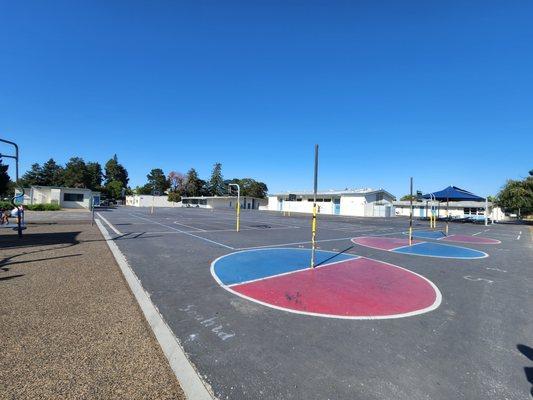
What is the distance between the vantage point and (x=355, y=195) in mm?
51156

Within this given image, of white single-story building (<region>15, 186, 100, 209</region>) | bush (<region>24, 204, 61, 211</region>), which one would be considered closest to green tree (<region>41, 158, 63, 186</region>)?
white single-story building (<region>15, 186, 100, 209</region>)

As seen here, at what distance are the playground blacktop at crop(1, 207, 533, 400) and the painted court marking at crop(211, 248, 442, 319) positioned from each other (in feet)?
0.12

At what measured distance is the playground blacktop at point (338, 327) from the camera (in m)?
3.29

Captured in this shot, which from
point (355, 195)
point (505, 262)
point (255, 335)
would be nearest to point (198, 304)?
point (255, 335)

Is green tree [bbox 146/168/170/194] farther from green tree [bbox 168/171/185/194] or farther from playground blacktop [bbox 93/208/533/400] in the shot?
playground blacktop [bbox 93/208/533/400]

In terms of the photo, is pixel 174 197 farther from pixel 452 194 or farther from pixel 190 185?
pixel 452 194

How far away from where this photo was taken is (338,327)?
187 inches

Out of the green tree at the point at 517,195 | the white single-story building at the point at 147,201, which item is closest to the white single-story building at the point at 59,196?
the white single-story building at the point at 147,201

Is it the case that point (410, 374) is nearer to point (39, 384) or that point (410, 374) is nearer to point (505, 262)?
point (39, 384)

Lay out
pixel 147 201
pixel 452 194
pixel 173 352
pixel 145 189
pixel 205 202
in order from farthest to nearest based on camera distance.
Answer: pixel 145 189 < pixel 205 202 < pixel 147 201 < pixel 452 194 < pixel 173 352

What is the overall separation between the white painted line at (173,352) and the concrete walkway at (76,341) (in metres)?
0.09

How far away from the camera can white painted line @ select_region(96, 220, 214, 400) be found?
3.07m

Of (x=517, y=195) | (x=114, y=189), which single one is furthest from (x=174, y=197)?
(x=517, y=195)

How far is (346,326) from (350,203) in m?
48.9
